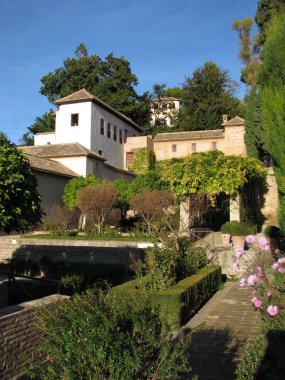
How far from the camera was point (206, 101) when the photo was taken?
143ft

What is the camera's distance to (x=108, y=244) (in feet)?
57.0

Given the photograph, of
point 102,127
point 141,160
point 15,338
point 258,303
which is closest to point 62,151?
point 102,127

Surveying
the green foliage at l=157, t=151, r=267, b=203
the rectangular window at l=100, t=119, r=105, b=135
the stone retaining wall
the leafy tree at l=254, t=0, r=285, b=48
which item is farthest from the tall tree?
the rectangular window at l=100, t=119, r=105, b=135

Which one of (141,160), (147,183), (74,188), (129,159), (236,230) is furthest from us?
(129,159)

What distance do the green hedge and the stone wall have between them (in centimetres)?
147

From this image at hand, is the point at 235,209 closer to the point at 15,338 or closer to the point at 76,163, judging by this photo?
the point at 76,163

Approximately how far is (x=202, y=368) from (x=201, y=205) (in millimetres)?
13410

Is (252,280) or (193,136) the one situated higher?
(193,136)

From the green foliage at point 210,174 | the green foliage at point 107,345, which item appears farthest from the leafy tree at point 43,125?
the green foliage at point 107,345

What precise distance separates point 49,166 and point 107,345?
2420 centimetres

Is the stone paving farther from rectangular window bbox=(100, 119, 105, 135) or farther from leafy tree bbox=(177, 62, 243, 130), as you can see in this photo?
leafy tree bbox=(177, 62, 243, 130)

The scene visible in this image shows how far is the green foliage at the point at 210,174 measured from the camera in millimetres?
18406

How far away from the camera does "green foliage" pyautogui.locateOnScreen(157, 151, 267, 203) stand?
60.4 feet

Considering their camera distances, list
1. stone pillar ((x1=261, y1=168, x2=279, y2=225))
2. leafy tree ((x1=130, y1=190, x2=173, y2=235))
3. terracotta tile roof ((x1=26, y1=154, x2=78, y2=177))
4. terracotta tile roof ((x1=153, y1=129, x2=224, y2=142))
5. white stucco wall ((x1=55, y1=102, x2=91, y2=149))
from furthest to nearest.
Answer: terracotta tile roof ((x1=153, y1=129, x2=224, y2=142))
white stucco wall ((x1=55, y1=102, x2=91, y2=149))
stone pillar ((x1=261, y1=168, x2=279, y2=225))
terracotta tile roof ((x1=26, y1=154, x2=78, y2=177))
leafy tree ((x1=130, y1=190, x2=173, y2=235))
